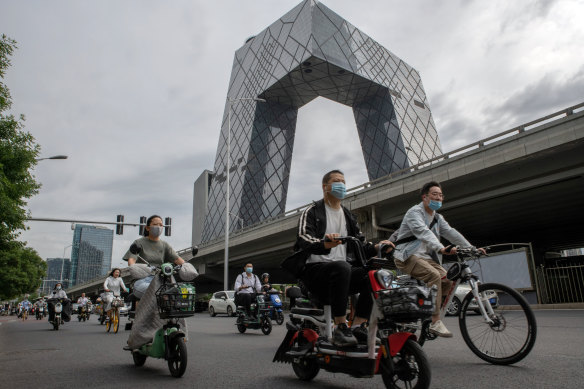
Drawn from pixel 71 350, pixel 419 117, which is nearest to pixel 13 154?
pixel 71 350

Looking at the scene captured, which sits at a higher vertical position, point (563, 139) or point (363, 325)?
point (563, 139)

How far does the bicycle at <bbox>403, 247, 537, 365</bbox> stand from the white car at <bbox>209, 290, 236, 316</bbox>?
18.8 metres

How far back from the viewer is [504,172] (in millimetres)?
16672

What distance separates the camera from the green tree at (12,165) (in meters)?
13.2

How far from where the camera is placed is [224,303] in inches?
892

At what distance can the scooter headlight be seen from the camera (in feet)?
9.43

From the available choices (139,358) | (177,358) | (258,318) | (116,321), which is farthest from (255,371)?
(116,321)

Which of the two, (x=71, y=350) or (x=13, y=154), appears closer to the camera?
(x=71, y=350)

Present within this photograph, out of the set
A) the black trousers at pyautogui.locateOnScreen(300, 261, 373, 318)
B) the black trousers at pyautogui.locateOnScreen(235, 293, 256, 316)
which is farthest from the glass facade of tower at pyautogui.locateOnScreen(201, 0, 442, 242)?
the black trousers at pyautogui.locateOnScreen(300, 261, 373, 318)

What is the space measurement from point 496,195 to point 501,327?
15.0 m

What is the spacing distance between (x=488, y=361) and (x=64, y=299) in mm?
13401

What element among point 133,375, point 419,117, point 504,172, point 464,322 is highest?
point 419,117

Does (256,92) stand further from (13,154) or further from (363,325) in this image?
(363,325)

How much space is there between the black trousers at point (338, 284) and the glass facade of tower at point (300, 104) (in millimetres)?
57248
